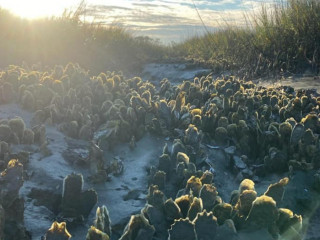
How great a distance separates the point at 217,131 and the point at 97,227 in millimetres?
1927

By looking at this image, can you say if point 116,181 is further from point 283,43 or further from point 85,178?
point 283,43

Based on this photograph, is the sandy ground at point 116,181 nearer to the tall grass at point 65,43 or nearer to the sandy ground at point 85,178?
the sandy ground at point 85,178

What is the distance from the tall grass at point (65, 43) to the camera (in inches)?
367

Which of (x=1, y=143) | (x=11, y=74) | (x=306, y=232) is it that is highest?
(x=11, y=74)

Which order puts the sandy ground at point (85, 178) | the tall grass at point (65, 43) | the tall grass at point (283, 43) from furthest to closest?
the tall grass at point (65, 43) → the tall grass at point (283, 43) → the sandy ground at point (85, 178)

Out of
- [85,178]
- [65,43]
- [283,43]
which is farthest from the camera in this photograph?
[65,43]

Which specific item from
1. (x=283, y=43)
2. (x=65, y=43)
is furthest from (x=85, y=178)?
(x=65, y=43)

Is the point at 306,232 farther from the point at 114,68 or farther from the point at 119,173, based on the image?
the point at 114,68

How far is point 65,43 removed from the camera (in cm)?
1049

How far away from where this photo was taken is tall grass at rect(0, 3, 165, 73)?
933 cm

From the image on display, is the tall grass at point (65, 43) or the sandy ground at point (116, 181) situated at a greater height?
the tall grass at point (65, 43)

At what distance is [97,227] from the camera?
2.05m

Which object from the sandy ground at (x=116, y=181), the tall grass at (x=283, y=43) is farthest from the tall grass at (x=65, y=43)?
the sandy ground at (x=116, y=181)

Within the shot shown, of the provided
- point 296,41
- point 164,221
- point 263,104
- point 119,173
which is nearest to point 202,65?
point 296,41
